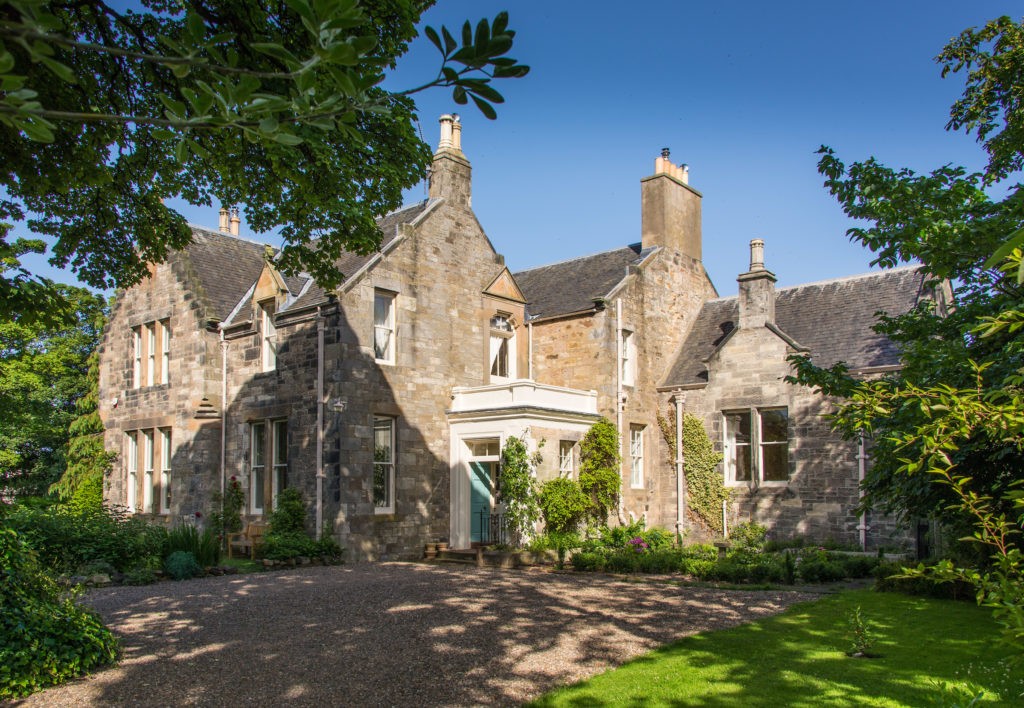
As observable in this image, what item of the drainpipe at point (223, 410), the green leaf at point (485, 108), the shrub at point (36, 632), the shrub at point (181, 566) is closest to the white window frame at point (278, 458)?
the drainpipe at point (223, 410)

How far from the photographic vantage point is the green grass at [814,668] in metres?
7.08

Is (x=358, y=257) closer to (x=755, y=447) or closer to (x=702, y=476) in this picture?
(x=702, y=476)

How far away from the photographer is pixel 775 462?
21594 millimetres

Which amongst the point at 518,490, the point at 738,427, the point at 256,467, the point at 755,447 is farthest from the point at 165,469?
the point at 755,447

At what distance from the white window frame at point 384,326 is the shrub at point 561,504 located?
5012mm

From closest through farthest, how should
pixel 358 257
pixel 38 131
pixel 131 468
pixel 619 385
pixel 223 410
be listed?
pixel 38 131, pixel 358 257, pixel 223 410, pixel 619 385, pixel 131 468

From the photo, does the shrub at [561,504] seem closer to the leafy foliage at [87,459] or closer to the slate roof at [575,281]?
the slate roof at [575,281]

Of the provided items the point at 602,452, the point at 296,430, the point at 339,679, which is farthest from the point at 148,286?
the point at 339,679

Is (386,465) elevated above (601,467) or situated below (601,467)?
above

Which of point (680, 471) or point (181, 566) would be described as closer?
point (181, 566)

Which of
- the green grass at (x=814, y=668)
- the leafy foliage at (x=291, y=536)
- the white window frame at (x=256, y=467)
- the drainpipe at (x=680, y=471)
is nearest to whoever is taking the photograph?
the green grass at (x=814, y=668)

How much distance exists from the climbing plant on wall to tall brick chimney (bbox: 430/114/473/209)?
8973mm

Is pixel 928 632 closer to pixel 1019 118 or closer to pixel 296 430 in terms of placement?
pixel 1019 118

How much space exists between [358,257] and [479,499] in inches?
273
